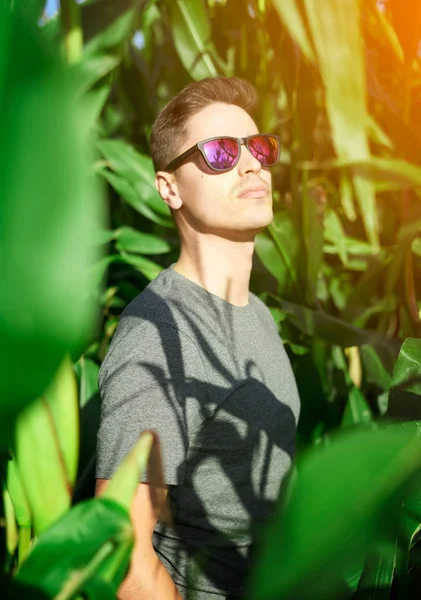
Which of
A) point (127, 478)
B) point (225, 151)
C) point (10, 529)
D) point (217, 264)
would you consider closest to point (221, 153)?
point (225, 151)

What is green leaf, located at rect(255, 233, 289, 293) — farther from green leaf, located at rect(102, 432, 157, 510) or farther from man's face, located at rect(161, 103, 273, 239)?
green leaf, located at rect(102, 432, 157, 510)

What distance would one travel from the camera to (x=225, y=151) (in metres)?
0.71

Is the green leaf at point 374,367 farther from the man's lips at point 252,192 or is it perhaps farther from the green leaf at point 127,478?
A: the green leaf at point 127,478

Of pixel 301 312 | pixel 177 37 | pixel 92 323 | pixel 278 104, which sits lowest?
pixel 301 312

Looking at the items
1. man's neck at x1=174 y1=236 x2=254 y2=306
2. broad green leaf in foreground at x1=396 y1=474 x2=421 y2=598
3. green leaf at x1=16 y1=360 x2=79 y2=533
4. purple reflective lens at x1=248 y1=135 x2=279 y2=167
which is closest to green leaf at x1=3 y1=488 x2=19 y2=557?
green leaf at x1=16 y1=360 x2=79 y2=533

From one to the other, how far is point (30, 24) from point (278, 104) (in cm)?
90

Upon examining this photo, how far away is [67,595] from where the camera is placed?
6.2 inches

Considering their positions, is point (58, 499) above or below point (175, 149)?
below

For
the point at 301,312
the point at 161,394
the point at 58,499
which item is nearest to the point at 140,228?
the point at 301,312

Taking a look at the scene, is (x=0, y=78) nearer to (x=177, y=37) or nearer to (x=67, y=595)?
(x=67, y=595)

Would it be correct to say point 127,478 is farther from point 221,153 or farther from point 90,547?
point 221,153

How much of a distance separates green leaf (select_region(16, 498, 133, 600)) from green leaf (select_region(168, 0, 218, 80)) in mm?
692

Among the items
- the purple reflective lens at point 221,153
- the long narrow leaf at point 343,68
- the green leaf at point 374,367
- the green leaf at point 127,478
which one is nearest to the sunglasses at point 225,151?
the purple reflective lens at point 221,153

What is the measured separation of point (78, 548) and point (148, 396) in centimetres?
38
